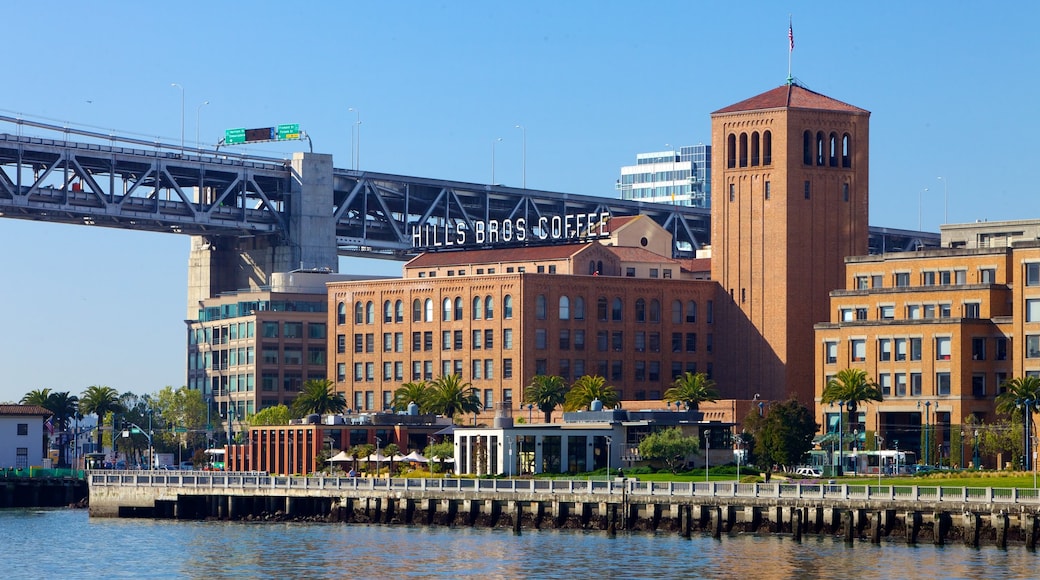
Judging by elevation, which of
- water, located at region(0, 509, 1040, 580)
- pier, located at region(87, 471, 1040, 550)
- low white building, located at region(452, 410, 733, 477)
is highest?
low white building, located at region(452, 410, 733, 477)

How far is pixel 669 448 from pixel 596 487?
104ft

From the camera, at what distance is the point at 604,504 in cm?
15788

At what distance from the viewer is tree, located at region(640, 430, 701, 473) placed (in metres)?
193

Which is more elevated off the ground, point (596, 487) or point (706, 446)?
point (706, 446)

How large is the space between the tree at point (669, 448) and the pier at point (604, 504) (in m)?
25.8

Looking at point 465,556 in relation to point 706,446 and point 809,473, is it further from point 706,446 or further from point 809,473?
point 809,473

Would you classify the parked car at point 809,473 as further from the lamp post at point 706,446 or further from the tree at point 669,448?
the tree at point 669,448

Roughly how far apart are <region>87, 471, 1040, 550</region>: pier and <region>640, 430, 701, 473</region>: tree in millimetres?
25818

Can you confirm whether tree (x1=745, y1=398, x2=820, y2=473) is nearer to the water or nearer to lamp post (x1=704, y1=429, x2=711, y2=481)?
lamp post (x1=704, y1=429, x2=711, y2=481)

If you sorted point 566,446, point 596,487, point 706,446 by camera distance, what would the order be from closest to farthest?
point 596,487 < point 706,446 < point 566,446

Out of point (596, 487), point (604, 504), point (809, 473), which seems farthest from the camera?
point (809, 473)

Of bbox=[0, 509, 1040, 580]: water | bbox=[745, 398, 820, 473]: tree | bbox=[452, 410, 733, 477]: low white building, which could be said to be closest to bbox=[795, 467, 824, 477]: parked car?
bbox=[745, 398, 820, 473]: tree

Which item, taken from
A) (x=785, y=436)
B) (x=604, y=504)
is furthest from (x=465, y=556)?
(x=785, y=436)

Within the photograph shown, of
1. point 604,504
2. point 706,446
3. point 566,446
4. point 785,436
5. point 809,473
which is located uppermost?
point 785,436
